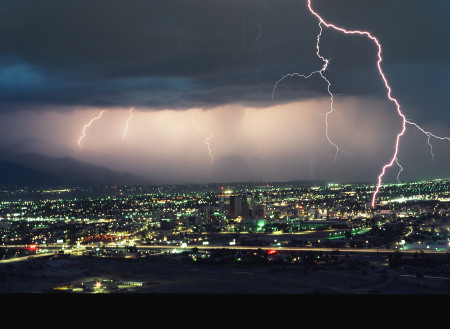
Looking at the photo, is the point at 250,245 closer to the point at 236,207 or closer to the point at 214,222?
the point at 214,222

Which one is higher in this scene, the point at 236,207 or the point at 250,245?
the point at 236,207

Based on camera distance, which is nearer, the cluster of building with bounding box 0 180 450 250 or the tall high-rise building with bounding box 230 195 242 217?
the cluster of building with bounding box 0 180 450 250

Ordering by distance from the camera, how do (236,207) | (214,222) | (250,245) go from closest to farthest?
(250,245), (214,222), (236,207)

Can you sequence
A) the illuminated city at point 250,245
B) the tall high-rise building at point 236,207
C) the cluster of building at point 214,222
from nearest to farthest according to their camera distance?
the illuminated city at point 250,245 < the cluster of building at point 214,222 < the tall high-rise building at point 236,207

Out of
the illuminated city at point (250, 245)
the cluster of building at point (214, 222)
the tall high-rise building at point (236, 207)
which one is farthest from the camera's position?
the tall high-rise building at point (236, 207)

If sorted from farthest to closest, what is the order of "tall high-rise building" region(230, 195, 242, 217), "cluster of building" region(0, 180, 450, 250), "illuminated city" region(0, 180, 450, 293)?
"tall high-rise building" region(230, 195, 242, 217), "cluster of building" region(0, 180, 450, 250), "illuminated city" region(0, 180, 450, 293)

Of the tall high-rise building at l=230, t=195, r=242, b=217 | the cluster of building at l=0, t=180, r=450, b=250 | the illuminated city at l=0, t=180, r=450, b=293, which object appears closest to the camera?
the illuminated city at l=0, t=180, r=450, b=293

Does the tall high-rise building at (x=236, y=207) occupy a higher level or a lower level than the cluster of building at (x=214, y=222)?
higher

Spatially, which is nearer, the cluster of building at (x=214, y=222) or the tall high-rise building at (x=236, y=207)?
the cluster of building at (x=214, y=222)

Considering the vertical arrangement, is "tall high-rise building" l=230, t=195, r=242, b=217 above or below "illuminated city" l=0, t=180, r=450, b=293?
above

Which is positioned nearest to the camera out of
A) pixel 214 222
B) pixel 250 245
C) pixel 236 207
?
pixel 250 245

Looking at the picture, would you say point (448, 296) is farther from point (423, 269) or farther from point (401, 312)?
point (423, 269)

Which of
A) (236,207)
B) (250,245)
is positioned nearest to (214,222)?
(236,207)
